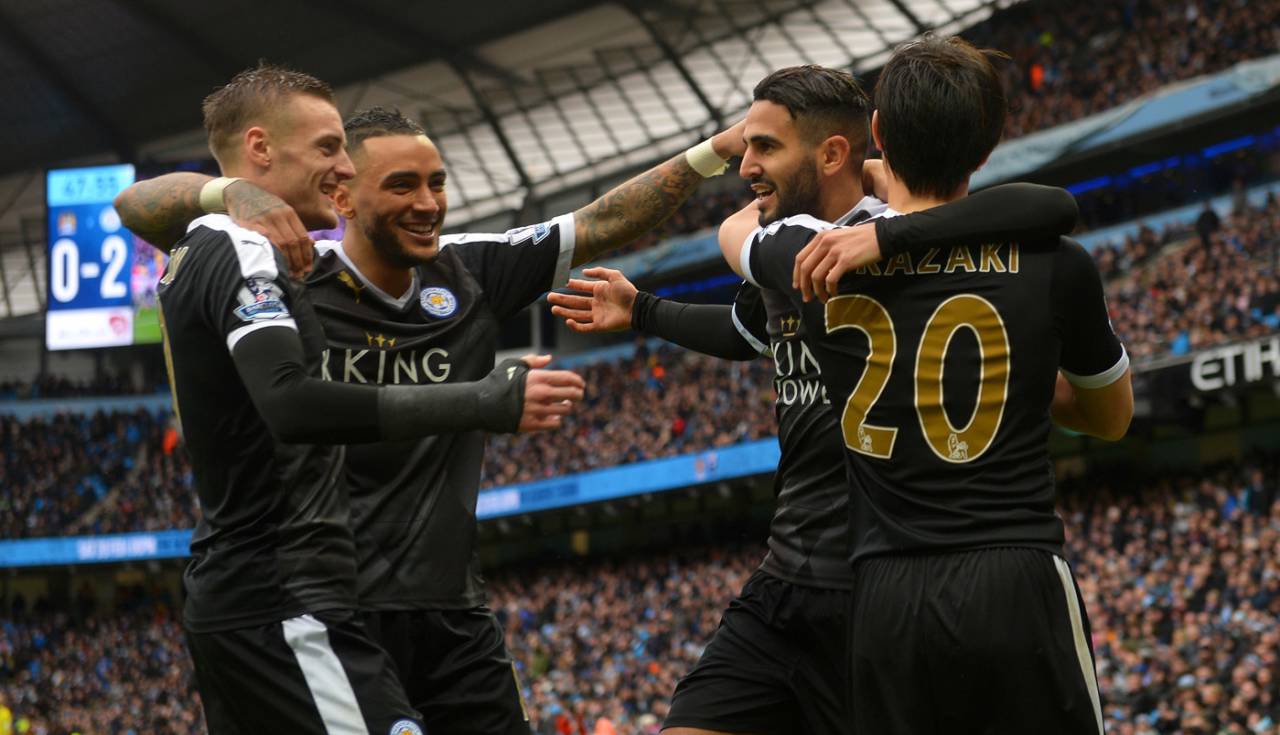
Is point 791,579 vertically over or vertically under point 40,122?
under

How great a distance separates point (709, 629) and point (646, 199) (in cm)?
2028

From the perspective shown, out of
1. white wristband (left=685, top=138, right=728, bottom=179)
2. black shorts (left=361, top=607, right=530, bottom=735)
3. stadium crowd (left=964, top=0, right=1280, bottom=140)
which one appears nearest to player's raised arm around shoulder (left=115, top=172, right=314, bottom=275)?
black shorts (left=361, top=607, right=530, bottom=735)

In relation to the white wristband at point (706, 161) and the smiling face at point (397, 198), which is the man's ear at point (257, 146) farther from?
the white wristband at point (706, 161)

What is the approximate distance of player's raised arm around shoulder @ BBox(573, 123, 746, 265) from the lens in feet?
16.7

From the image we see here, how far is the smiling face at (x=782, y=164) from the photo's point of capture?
4.57m

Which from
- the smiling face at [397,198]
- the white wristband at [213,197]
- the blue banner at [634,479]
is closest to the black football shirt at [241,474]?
the white wristband at [213,197]

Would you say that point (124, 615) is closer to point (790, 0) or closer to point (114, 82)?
point (114, 82)

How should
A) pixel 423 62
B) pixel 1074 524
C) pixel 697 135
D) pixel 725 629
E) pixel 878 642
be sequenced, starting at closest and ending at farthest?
pixel 878 642 → pixel 725 629 → pixel 1074 524 → pixel 423 62 → pixel 697 135

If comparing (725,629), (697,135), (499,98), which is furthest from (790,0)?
(725,629)

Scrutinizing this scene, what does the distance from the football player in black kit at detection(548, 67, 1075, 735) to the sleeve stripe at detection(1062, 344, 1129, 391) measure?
906mm

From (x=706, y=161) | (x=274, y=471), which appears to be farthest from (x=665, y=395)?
(x=274, y=471)

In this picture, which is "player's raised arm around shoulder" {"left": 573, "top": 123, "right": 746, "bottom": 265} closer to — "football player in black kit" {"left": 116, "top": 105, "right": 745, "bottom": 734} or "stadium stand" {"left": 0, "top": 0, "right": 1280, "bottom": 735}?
"football player in black kit" {"left": 116, "top": 105, "right": 745, "bottom": 734}

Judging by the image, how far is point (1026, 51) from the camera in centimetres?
3475

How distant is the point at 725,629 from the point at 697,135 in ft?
122
